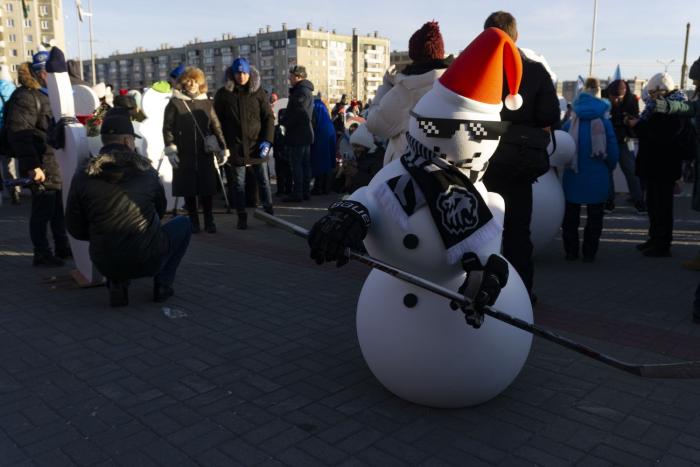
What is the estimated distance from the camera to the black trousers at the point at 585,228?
6516 mm

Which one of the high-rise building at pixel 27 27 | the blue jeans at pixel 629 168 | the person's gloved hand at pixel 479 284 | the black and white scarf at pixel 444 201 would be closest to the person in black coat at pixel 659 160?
the blue jeans at pixel 629 168

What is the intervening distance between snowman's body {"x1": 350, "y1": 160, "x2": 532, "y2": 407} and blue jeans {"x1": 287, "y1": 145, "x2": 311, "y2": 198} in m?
7.33

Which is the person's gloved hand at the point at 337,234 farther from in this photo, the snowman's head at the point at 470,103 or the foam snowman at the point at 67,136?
the foam snowman at the point at 67,136

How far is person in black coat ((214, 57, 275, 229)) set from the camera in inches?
332

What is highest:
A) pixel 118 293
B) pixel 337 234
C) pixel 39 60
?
pixel 39 60

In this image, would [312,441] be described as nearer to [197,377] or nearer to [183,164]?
[197,377]

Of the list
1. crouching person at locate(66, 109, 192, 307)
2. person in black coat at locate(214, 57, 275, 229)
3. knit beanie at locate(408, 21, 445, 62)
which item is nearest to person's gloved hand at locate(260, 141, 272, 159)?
person in black coat at locate(214, 57, 275, 229)

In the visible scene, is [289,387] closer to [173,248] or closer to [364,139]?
[173,248]

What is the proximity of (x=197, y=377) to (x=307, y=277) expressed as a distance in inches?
96.1

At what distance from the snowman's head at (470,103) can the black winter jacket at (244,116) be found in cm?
584

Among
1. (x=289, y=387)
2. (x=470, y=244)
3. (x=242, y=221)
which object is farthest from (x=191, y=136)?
(x=470, y=244)

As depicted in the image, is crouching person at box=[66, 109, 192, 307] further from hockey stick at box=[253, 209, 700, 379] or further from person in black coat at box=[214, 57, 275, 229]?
person in black coat at box=[214, 57, 275, 229]

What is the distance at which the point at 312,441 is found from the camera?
117 inches

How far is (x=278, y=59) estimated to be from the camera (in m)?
128
